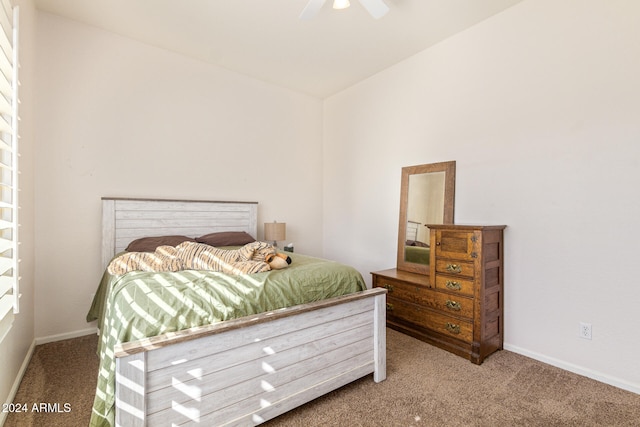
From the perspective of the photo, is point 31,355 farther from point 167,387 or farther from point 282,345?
point 282,345

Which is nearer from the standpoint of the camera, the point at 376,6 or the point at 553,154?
the point at 376,6

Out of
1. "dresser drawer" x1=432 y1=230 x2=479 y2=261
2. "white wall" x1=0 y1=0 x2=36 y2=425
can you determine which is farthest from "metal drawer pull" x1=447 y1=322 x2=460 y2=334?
"white wall" x1=0 y1=0 x2=36 y2=425

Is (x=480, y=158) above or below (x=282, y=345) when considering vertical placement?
above

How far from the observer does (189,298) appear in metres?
1.51

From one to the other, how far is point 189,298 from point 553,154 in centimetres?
273

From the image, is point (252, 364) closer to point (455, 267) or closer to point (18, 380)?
point (18, 380)

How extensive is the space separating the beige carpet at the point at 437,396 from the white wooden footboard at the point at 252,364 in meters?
0.13

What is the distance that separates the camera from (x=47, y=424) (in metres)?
1.65

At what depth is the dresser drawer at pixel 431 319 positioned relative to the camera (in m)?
2.46

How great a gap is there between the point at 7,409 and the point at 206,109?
9.79 ft

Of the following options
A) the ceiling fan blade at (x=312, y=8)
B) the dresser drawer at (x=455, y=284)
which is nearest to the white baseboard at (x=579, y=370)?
the dresser drawer at (x=455, y=284)

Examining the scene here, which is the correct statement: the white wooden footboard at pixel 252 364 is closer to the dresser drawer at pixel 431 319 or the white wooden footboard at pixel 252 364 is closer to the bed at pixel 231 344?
→ the bed at pixel 231 344

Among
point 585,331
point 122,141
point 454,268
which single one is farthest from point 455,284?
point 122,141

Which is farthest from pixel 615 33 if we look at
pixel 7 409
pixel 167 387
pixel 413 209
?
pixel 7 409
